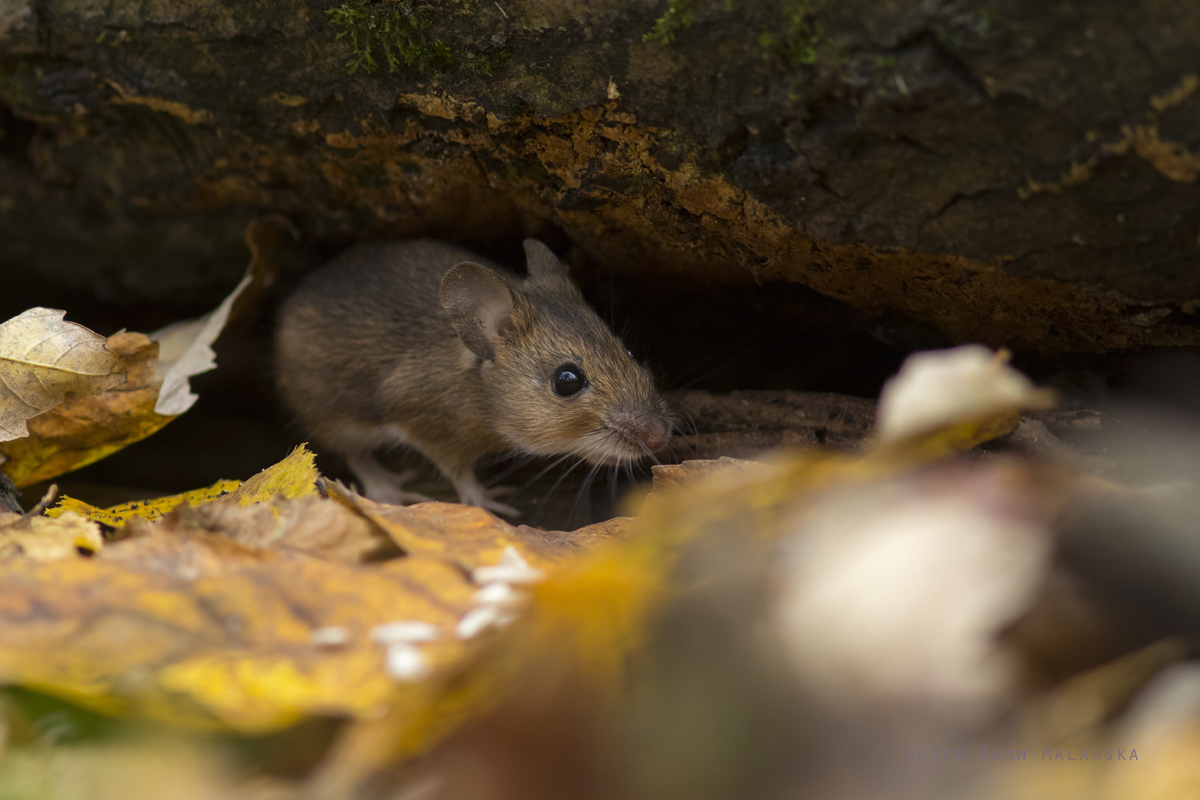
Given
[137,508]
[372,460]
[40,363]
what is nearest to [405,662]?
[137,508]

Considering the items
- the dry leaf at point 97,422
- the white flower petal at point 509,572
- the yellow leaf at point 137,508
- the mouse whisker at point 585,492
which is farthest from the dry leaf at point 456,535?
the mouse whisker at point 585,492

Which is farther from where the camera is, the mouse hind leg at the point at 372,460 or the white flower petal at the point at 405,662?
the mouse hind leg at the point at 372,460

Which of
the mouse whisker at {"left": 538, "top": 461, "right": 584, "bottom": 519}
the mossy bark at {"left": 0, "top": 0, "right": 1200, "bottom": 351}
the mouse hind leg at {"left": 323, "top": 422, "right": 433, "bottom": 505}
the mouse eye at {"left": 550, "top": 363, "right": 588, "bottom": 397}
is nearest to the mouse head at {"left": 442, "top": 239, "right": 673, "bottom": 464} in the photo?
the mouse eye at {"left": 550, "top": 363, "right": 588, "bottom": 397}

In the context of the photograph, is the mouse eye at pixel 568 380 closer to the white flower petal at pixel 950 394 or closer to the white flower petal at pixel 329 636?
the white flower petal at pixel 329 636

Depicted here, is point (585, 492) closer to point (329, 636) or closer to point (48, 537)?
point (48, 537)

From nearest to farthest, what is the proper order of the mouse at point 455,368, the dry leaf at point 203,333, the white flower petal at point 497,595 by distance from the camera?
1. the white flower petal at point 497,595
2. the dry leaf at point 203,333
3. the mouse at point 455,368

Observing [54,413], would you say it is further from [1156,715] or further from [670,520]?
[1156,715]

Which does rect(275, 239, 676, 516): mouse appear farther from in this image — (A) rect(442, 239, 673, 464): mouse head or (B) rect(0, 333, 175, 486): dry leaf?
(B) rect(0, 333, 175, 486): dry leaf
